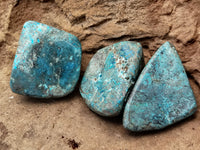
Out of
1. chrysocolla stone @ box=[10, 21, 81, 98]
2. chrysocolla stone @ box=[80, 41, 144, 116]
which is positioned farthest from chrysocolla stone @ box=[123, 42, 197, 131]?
chrysocolla stone @ box=[10, 21, 81, 98]

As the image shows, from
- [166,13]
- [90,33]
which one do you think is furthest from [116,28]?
[166,13]

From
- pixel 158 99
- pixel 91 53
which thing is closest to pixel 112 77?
pixel 158 99

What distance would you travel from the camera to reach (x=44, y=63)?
1718 mm

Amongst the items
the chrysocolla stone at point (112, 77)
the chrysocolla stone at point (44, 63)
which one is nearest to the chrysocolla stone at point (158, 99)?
the chrysocolla stone at point (112, 77)

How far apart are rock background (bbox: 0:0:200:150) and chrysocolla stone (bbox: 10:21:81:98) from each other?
0.41 feet

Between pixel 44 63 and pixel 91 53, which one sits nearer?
pixel 44 63

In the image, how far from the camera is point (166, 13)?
5.53 ft

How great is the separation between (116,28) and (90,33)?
22 centimetres

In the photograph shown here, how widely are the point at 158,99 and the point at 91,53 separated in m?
0.75

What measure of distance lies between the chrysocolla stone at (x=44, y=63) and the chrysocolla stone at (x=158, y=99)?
52 centimetres

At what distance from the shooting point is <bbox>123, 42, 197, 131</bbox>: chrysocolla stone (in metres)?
1.48

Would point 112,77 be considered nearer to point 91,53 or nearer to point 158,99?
point 158,99

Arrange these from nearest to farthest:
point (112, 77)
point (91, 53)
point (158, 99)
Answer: point (158, 99) < point (112, 77) < point (91, 53)

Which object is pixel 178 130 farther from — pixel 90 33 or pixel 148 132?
pixel 90 33
